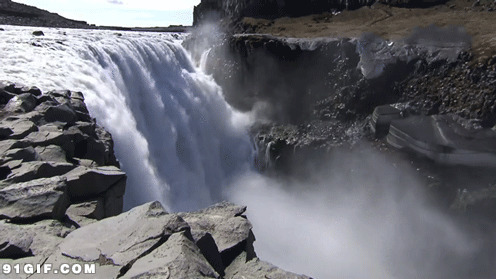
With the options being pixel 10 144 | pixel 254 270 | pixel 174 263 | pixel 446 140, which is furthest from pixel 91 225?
pixel 446 140

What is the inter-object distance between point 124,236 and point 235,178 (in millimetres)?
11342

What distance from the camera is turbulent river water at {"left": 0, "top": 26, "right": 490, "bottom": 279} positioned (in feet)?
35.9

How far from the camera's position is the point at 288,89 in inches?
664

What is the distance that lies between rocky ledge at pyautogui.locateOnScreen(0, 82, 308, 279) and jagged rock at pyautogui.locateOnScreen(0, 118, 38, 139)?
2 centimetres

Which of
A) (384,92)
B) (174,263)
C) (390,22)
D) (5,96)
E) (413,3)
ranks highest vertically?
(413,3)

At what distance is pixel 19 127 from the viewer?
22.6ft

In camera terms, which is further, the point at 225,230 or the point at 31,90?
the point at 31,90

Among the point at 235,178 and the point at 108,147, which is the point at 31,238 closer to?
the point at 108,147

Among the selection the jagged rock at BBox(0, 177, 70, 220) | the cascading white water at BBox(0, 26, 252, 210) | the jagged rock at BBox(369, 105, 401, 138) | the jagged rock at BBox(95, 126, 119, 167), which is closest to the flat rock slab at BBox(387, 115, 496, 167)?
the jagged rock at BBox(369, 105, 401, 138)

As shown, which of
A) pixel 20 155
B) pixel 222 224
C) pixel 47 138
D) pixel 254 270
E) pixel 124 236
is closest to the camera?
pixel 124 236

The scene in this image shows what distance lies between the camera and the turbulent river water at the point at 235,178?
1093cm

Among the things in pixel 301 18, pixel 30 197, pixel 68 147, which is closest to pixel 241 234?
pixel 30 197

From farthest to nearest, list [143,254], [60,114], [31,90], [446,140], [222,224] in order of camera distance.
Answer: [446,140] → [31,90] → [60,114] → [222,224] → [143,254]

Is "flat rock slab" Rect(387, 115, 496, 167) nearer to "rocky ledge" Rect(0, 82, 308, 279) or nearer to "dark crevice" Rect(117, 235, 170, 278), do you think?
"rocky ledge" Rect(0, 82, 308, 279)
